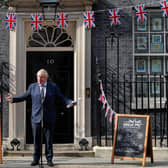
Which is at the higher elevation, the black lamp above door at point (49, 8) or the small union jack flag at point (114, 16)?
the black lamp above door at point (49, 8)

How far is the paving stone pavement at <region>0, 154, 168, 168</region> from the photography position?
8.28 meters

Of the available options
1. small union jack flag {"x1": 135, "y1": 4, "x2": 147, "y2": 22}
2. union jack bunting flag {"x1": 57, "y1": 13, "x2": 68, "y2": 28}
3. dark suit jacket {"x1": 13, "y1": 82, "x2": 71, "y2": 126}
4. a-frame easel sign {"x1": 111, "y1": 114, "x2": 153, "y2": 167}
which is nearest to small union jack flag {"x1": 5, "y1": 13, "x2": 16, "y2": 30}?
union jack bunting flag {"x1": 57, "y1": 13, "x2": 68, "y2": 28}

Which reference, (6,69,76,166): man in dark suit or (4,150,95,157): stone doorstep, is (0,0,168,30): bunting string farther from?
(4,150,95,157): stone doorstep

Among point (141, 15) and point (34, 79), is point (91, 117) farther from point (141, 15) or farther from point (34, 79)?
point (141, 15)

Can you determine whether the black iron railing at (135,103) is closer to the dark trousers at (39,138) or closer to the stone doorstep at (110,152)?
the stone doorstep at (110,152)

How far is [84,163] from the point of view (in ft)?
28.5

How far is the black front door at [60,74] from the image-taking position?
34.8 feet

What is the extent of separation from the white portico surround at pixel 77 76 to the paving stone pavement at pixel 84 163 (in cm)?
92

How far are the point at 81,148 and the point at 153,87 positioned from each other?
2.22 metres

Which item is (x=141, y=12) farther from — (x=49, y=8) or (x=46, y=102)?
(x=46, y=102)

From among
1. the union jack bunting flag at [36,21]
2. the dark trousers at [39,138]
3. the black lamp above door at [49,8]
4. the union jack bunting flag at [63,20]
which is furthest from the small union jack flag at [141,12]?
the dark trousers at [39,138]

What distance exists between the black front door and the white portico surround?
274 millimetres

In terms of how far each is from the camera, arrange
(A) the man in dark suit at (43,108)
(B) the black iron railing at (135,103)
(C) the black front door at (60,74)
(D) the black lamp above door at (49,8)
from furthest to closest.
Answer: (C) the black front door at (60,74), (B) the black iron railing at (135,103), (D) the black lamp above door at (49,8), (A) the man in dark suit at (43,108)

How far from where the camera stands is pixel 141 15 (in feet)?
32.4
